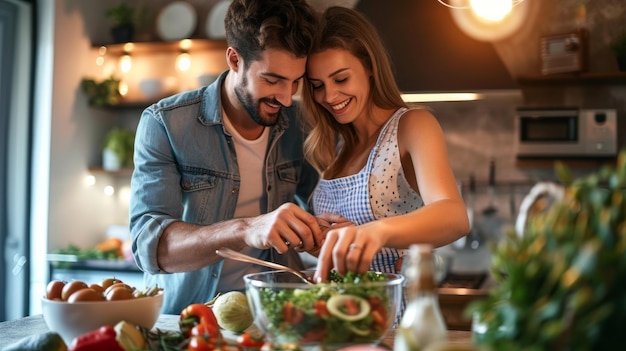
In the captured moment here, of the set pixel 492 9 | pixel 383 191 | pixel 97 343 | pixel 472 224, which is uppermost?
pixel 492 9

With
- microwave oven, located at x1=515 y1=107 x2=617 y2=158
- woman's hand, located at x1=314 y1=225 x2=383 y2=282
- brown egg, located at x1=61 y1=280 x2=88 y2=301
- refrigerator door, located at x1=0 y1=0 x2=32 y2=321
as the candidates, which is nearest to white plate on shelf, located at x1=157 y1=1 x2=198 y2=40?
refrigerator door, located at x1=0 y1=0 x2=32 y2=321

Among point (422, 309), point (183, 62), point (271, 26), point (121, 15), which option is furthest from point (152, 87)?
point (422, 309)

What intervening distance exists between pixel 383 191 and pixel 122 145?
2998 millimetres

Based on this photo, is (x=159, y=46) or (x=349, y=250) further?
(x=159, y=46)

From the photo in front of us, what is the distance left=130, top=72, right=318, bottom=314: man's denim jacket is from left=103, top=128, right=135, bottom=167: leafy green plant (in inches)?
96.2

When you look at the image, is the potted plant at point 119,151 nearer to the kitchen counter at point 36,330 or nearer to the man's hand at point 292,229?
the kitchen counter at point 36,330

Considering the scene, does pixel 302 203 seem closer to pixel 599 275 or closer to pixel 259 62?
pixel 259 62

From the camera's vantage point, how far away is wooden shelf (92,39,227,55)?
14.8 ft

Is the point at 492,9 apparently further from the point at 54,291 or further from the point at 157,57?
the point at 54,291

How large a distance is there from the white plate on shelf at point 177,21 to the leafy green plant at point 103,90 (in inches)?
17.9

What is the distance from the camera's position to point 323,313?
1165 millimetres

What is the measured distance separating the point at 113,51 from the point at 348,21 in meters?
3.15

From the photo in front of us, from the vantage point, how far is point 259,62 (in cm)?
199

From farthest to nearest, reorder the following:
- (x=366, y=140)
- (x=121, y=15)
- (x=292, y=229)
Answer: (x=121, y=15), (x=366, y=140), (x=292, y=229)
